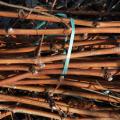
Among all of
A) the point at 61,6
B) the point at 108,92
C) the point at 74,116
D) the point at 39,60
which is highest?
the point at 61,6

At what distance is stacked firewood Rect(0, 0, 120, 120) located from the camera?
1494mm

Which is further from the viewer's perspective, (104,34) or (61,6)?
(61,6)

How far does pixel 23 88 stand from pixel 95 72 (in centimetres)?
31

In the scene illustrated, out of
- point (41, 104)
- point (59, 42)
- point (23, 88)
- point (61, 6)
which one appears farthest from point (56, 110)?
point (61, 6)

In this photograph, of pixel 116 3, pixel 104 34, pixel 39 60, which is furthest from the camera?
pixel 116 3

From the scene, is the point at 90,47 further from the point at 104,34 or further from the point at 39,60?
the point at 39,60

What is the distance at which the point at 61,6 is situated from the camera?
1708 millimetres

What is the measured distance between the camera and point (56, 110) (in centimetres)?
164

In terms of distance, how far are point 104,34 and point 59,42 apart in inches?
7.9

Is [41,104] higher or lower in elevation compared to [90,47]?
lower

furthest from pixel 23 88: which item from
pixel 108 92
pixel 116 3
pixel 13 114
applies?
pixel 116 3

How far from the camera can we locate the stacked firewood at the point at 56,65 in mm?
1494

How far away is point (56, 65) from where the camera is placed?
152 cm

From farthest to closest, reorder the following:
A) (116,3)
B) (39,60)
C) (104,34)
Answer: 1. (116,3)
2. (104,34)
3. (39,60)
